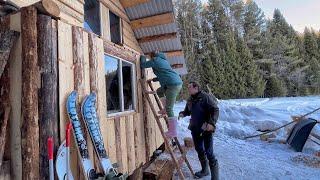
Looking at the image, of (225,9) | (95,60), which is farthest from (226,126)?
(225,9)

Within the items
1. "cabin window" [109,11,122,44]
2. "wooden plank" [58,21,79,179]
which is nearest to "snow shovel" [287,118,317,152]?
"cabin window" [109,11,122,44]

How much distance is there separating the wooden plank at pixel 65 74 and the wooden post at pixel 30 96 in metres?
0.39

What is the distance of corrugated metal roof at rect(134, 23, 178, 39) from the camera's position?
961cm

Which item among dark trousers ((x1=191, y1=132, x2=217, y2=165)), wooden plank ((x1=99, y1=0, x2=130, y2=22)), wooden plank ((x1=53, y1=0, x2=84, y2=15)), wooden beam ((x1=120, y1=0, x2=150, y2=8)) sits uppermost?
wooden beam ((x1=120, y1=0, x2=150, y2=8))

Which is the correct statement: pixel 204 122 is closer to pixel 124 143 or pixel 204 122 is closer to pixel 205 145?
pixel 205 145

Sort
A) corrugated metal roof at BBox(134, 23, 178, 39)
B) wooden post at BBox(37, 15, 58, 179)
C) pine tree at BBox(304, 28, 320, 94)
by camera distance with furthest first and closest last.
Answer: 1. pine tree at BBox(304, 28, 320, 94)
2. corrugated metal roof at BBox(134, 23, 178, 39)
3. wooden post at BBox(37, 15, 58, 179)

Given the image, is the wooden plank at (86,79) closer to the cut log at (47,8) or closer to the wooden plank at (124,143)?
the cut log at (47,8)

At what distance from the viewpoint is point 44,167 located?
122 inches

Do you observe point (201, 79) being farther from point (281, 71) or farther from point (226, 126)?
point (226, 126)

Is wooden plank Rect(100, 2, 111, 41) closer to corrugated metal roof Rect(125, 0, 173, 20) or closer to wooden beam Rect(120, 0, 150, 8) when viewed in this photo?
wooden beam Rect(120, 0, 150, 8)

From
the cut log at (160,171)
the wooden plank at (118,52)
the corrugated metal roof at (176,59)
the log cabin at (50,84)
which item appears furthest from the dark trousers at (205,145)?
the corrugated metal roof at (176,59)

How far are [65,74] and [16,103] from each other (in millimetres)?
640

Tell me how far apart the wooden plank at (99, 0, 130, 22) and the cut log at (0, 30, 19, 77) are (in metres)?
4.98

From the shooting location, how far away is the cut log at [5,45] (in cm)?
301
